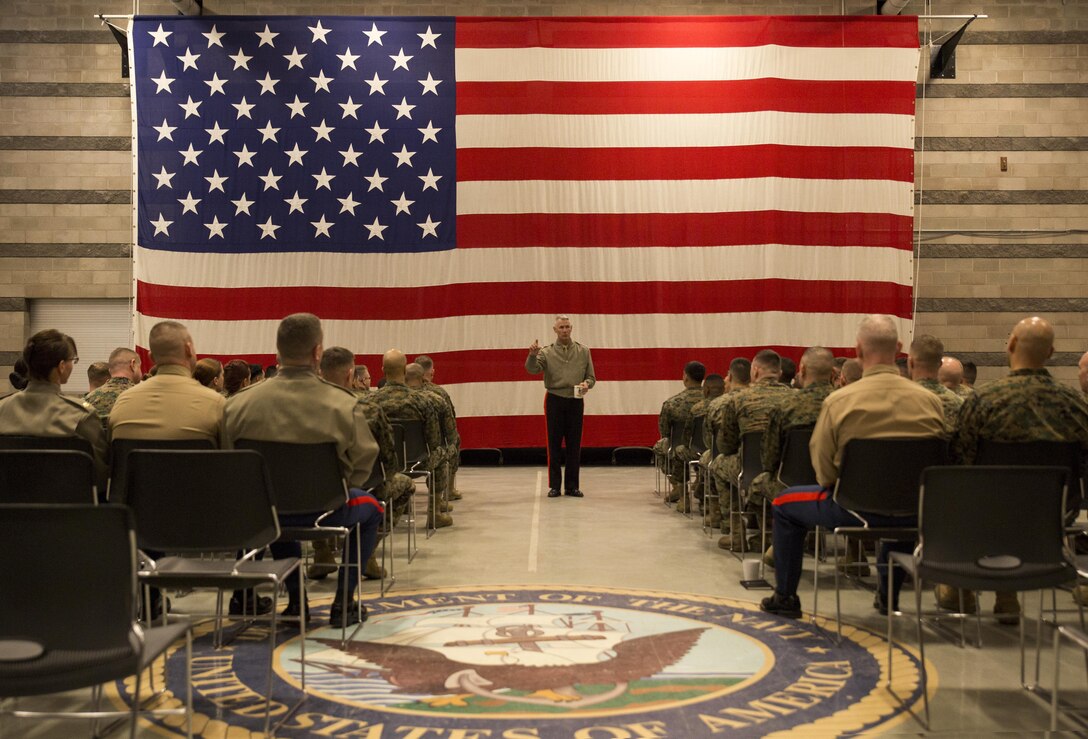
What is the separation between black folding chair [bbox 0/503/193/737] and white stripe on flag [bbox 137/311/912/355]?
8737 mm

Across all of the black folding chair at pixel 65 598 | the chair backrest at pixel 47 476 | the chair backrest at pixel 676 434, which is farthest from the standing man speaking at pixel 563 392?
the black folding chair at pixel 65 598

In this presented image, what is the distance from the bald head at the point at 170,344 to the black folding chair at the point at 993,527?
2768 mm

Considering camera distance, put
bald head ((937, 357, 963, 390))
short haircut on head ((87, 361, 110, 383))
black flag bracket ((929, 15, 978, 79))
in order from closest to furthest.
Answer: short haircut on head ((87, 361, 110, 383)), bald head ((937, 357, 963, 390)), black flag bracket ((929, 15, 978, 79))

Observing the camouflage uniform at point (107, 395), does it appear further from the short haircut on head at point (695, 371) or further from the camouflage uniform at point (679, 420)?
the short haircut on head at point (695, 371)

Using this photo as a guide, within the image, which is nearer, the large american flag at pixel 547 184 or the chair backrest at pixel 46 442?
the chair backrest at pixel 46 442

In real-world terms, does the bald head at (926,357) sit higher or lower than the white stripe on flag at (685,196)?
lower

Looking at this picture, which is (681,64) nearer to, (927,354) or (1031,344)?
(927,354)

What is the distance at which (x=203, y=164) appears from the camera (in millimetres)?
10852

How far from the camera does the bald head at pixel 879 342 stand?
416cm

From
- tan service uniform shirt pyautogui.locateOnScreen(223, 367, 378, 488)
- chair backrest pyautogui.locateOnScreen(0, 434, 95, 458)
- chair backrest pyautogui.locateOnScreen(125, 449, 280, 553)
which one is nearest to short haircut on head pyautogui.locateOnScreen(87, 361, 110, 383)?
chair backrest pyautogui.locateOnScreen(0, 434, 95, 458)

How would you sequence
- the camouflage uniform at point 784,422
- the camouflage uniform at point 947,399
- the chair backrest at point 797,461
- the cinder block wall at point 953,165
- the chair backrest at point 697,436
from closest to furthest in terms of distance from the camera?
the camouflage uniform at point 784,422 → the chair backrest at point 797,461 → the camouflage uniform at point 947,399 → the chair backrest at point 697,436 → the cinder block wall at point 953,165

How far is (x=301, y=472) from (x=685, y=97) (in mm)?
8328

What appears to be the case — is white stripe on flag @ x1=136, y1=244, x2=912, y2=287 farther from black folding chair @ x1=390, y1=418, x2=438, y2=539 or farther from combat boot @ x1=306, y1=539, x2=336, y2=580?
combat boot @ x1=306, y1=539, x2=336, y2=580

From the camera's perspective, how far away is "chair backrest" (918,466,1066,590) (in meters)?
3.20
